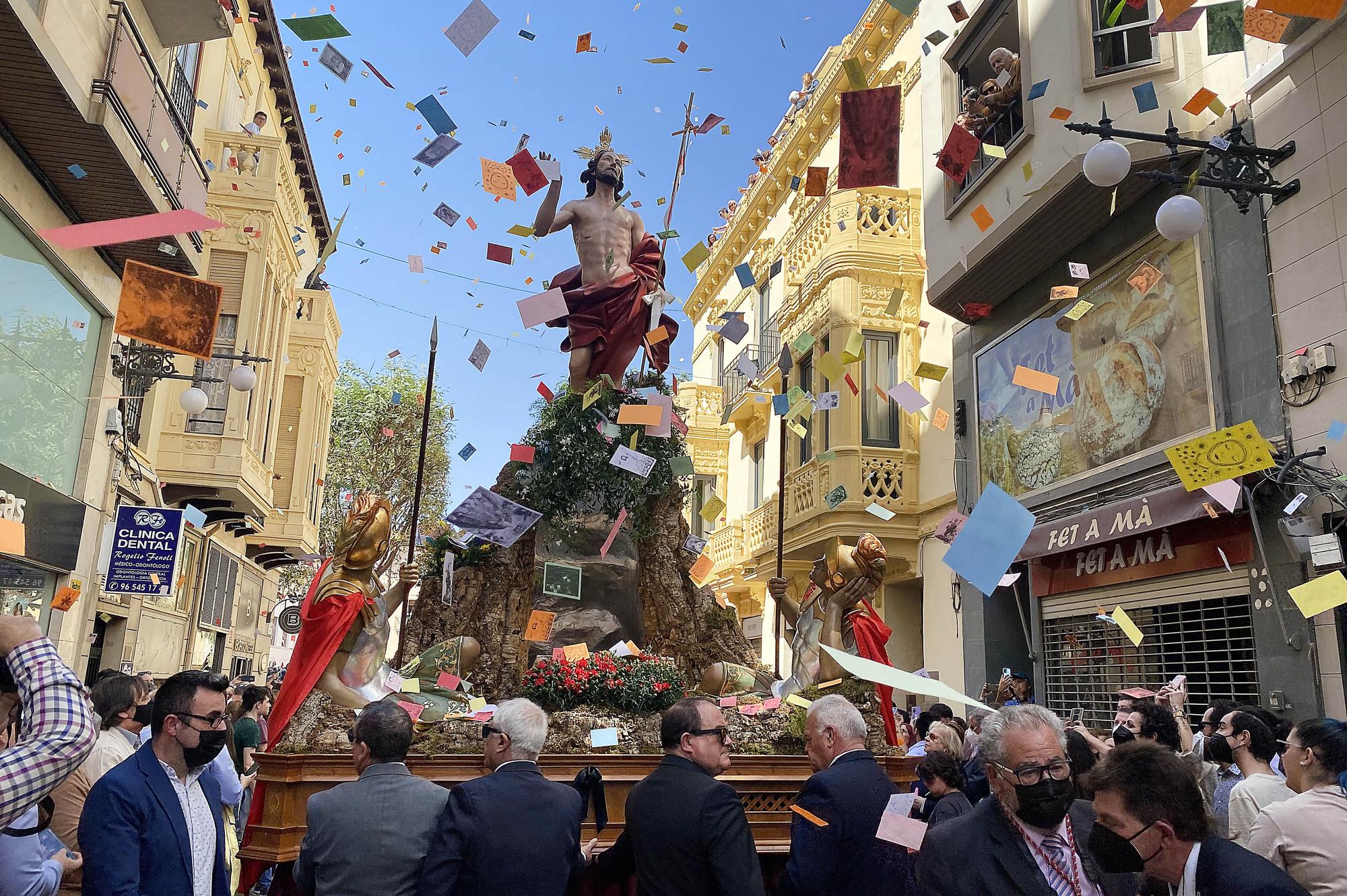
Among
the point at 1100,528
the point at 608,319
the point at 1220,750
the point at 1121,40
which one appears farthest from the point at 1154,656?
the point at 1121,40

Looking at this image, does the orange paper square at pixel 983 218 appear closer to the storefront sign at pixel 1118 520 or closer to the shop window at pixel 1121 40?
the shop window at pixel 1121 40

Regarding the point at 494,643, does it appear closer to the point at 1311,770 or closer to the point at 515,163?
the point at 515,163

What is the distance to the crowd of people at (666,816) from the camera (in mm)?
2529

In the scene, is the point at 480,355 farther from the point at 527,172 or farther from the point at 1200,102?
the point at 1200,102

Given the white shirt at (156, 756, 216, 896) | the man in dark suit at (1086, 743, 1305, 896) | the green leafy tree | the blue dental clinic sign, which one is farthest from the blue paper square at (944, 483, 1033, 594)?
the green leafy tree

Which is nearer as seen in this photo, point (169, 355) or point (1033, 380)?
point (1033, 380)

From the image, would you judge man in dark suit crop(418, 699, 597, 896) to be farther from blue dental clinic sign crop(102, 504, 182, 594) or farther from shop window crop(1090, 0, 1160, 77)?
blue dental clinic sign crop(102, 504, 182, 594)

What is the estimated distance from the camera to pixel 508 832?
11.6ft

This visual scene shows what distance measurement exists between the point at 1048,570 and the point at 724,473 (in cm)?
1417

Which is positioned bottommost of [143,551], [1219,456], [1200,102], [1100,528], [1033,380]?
[143,551]

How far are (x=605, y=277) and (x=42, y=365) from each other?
6.46m

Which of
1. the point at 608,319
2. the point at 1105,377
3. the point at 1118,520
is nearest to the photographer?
the point at 608,319

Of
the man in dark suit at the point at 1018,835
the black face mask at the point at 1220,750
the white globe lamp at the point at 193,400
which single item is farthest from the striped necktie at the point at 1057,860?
the white globe lamp at the point at 193,400

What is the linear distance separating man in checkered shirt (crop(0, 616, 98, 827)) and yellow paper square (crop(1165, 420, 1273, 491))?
25.6 ft
